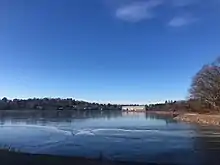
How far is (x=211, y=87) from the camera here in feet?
299

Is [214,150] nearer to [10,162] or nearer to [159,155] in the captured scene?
[159,155]

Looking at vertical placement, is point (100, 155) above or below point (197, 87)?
below

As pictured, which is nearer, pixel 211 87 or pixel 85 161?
pixel 85 161

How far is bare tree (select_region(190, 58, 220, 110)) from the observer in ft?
294

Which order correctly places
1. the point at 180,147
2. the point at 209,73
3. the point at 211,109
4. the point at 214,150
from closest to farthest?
the point at 214,150 < the point at 180,147 < the point at 209,73 < the point at 211,109

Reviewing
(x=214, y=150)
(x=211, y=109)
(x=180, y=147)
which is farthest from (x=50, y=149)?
(x=211, y=109)

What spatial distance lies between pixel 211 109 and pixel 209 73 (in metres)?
25.7

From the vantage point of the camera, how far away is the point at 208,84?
91250 millimetres

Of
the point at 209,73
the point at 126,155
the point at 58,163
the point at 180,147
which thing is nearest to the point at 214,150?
the point at 180,147

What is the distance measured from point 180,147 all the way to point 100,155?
7942mm

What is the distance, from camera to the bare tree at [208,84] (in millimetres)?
89688

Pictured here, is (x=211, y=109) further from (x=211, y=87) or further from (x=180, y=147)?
(x=180, y=147)

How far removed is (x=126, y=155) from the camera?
24.9 m

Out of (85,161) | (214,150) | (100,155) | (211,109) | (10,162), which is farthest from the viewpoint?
(211,109)
